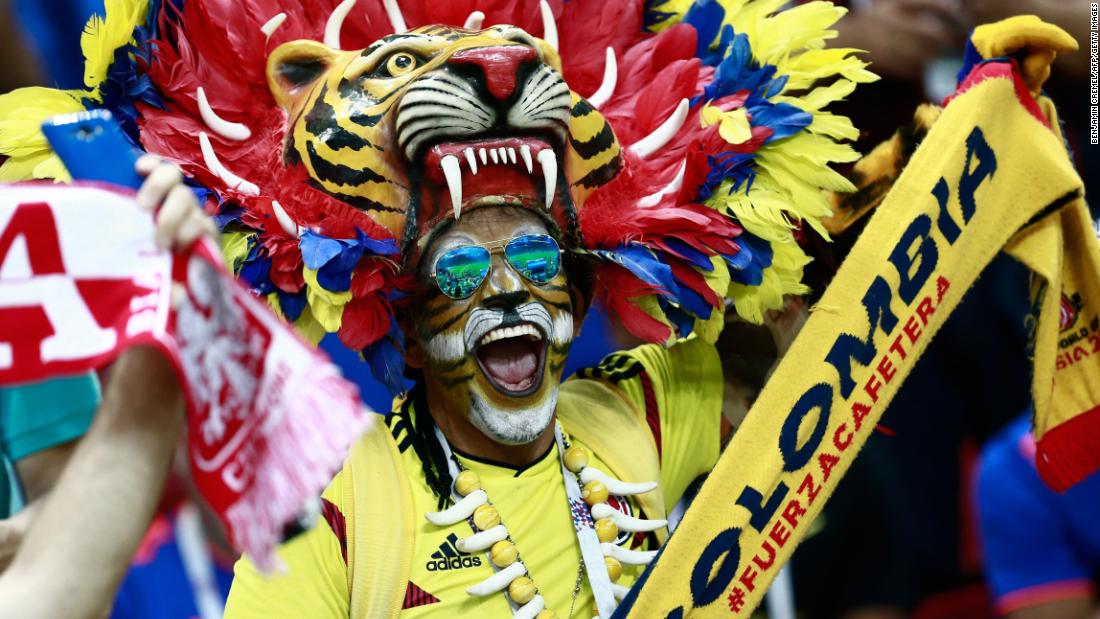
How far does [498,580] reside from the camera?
2201 mm

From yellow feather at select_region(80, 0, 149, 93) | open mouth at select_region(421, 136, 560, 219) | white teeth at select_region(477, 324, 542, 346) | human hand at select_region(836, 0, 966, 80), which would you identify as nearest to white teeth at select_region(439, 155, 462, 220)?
open mouth at select_region(421, 136, 560, 219)

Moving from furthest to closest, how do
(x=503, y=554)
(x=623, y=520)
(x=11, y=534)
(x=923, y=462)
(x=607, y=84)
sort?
(x=923, y=462)
(x=607, y=84)
(x=623, y=520)
(x=503, y=554)
(x=11, y=534)

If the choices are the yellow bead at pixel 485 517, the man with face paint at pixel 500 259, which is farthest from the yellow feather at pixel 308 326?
the yellow bead at pixel 485 517

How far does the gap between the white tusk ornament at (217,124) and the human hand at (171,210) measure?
692mm

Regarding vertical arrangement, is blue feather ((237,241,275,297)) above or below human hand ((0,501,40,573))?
above

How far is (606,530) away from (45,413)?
0.87 metres

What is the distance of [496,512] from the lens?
2.26m

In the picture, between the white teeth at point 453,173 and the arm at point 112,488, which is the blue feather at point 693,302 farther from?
the arm at point 112,488

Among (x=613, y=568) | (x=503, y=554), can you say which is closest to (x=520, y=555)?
(x=503, y=554)

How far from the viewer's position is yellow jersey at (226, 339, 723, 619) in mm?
2098

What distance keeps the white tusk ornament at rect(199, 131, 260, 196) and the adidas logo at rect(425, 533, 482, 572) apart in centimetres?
60

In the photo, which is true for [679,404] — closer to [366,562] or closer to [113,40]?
[366,562]

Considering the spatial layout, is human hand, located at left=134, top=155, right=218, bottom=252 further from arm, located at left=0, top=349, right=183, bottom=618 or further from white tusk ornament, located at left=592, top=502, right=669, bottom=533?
white tusk ornament, located at left=592, top=502, right=669, bottom=533

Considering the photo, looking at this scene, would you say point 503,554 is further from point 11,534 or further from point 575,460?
point 11,534
